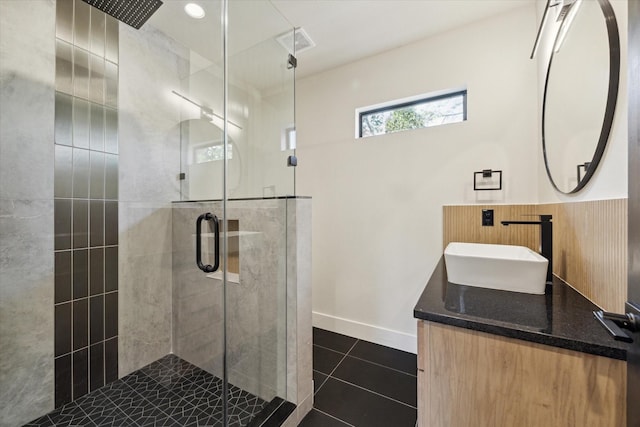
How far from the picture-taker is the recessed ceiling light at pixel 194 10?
1816 mm

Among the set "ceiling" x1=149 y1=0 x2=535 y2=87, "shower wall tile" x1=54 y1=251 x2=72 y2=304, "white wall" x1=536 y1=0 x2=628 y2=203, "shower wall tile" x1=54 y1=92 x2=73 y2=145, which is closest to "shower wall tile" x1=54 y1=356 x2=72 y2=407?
"shower wall tile" x1=54 y1=251 x2=72 y2=304

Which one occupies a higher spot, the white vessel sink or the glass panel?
the glass panel

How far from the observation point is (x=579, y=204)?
1064 mm

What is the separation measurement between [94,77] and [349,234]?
2.25m

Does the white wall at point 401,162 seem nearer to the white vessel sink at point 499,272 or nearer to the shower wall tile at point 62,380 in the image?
the white vessel sink at point 499,272

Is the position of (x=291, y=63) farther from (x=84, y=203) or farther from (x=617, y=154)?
(x=617, y=154)

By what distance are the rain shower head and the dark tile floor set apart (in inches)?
113

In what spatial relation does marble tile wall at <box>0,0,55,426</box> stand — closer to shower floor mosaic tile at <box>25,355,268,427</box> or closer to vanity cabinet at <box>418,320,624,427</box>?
shower floor mosaic tile at <box>25,355,268,427</box>

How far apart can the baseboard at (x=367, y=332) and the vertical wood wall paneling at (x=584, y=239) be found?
3.27ft

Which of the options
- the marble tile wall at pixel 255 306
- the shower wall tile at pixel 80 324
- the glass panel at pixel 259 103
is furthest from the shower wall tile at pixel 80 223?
the glass panel at pixel 259 103

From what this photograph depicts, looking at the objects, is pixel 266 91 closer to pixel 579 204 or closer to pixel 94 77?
pixel 94 77

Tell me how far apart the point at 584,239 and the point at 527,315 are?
0.49 m

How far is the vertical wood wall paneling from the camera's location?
0.78m

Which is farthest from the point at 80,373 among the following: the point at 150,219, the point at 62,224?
the point at 150,219
